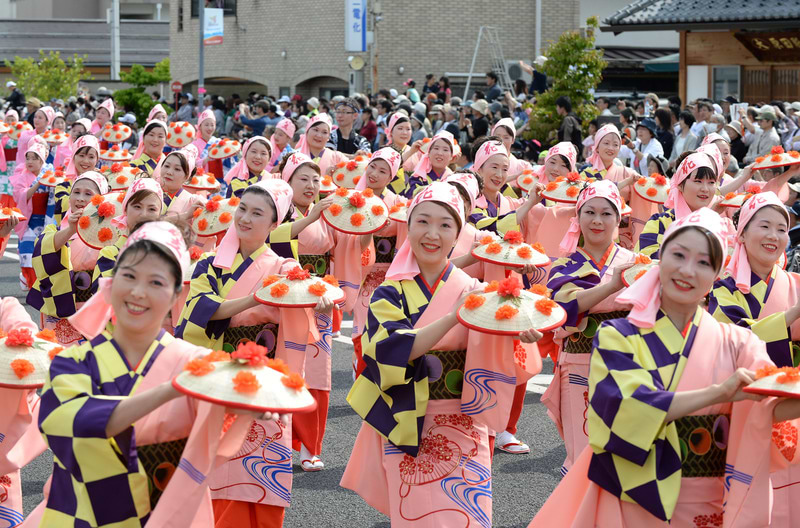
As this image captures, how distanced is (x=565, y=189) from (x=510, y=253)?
2.23 meters

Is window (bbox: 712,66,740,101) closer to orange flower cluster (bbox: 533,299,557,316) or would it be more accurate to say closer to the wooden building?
the wooden building

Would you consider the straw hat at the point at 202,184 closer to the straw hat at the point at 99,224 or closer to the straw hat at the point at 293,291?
the straw hat at the point at 99,224

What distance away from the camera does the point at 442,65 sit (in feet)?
102

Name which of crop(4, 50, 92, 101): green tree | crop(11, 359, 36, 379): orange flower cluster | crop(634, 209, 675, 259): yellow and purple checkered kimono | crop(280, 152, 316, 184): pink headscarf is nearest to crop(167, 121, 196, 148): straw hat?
crop(280, 152, 316, 184): pink headscarf

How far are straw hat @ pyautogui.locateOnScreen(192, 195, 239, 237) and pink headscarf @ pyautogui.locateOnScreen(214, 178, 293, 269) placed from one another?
1665mm

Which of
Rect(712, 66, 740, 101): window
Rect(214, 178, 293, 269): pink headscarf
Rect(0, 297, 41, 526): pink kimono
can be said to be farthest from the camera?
Rect(712, 66, 740, 101): window

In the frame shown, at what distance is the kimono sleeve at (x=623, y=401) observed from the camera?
3535 mm

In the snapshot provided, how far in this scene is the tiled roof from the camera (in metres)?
17.6

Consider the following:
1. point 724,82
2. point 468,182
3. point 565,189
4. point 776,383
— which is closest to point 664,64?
point 724,82

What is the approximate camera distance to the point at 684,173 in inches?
298

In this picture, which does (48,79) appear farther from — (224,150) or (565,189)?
(565,189)

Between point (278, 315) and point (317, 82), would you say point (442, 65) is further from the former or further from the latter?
point (278, 315)

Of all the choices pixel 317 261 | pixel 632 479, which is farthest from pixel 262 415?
pixel 317 261

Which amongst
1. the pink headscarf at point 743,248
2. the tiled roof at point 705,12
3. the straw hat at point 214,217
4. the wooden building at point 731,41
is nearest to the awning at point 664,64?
the wooden building at point 731,41
